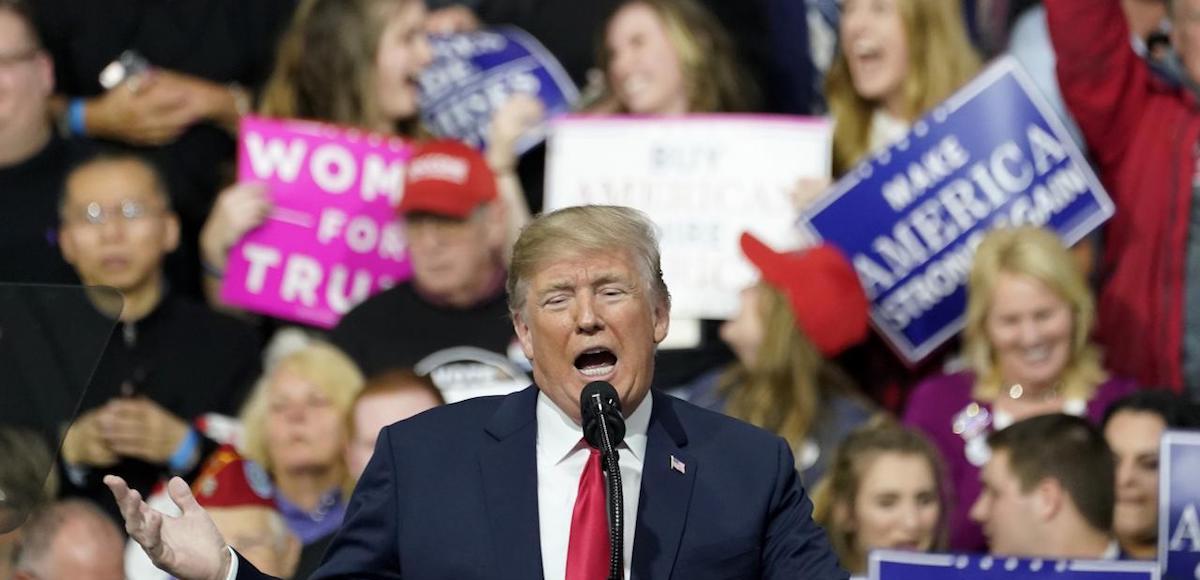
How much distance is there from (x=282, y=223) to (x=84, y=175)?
593 mm

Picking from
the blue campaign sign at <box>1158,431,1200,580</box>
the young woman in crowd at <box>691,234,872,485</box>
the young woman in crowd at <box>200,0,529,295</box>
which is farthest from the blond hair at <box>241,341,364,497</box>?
the blue campaign sign at <box>1158,431,1200,580</box>

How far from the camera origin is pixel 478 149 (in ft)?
22.7

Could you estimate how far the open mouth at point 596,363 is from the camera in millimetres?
3262

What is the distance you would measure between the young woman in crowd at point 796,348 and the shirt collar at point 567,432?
8.35 feet

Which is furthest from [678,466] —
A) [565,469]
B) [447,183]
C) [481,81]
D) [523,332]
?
[481,81]

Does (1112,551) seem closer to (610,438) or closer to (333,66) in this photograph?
(610,438)

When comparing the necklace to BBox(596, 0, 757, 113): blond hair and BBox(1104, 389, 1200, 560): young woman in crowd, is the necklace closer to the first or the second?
BBox(1104, 389, 1200, 560): young woman in crowd

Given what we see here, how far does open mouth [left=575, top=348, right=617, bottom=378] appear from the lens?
326 cm

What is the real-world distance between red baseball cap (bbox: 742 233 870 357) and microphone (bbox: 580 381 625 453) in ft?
9.68

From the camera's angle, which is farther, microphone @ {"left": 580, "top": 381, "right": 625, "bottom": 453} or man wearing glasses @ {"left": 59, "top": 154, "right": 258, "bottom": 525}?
man wearing glasses @ {"left": 59, "top": 154, "right": 258, "bottom": 525}

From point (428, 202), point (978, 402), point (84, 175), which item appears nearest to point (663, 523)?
point (978, 402)

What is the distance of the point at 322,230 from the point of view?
6.74m

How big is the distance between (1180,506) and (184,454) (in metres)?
2.74

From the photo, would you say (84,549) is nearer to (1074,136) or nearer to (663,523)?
(663,523)
